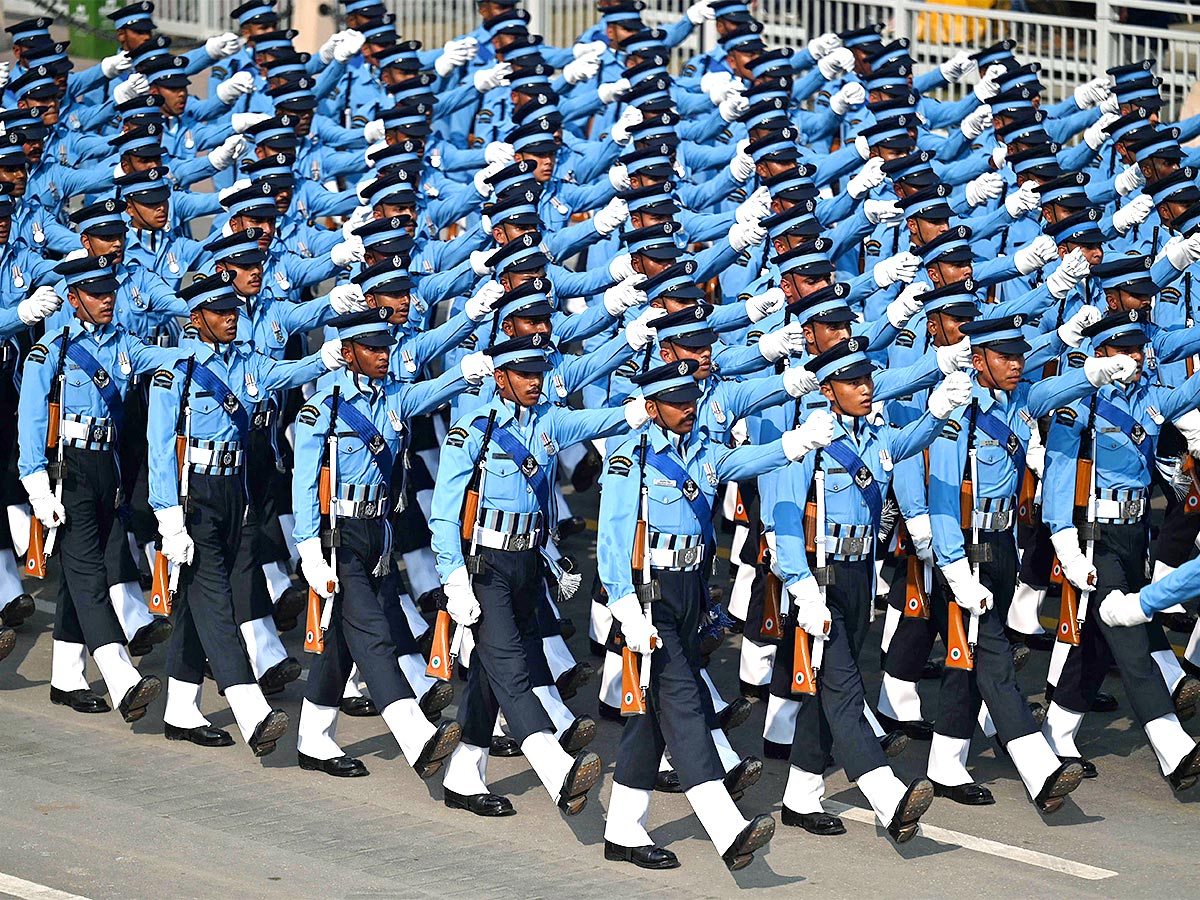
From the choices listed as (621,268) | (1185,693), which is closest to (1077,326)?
(1185,693)

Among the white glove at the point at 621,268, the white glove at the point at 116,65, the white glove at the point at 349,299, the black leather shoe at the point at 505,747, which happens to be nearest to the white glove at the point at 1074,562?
the black leather shoe at the point at 505,747

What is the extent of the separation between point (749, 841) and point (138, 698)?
316 cm

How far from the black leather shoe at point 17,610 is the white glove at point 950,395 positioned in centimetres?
517

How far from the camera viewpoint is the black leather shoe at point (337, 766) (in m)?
9.93

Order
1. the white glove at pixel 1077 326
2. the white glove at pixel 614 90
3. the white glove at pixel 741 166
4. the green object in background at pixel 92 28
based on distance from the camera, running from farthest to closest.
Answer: the green object in background at pixel 92 28
the white glove at pixel 614 90
the white glove at pixel 741 166
the white glove at pixel 1077 326

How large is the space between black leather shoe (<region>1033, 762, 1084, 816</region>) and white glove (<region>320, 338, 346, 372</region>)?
11.6ft

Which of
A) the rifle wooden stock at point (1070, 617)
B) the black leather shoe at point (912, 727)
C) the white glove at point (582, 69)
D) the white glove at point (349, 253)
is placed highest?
the white glove at point (582, 69)

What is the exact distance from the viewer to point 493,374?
31.4 ft

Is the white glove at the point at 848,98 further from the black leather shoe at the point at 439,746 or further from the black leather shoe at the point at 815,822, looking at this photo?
the black leather shoe at the point at 439,746

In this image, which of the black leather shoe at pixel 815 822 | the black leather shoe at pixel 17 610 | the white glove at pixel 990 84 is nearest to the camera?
the black leather shoe at pixel 815 822

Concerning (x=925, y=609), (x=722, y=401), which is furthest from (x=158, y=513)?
(x=925, y=609)

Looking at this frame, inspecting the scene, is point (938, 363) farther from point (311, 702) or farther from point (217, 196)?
point (217, 196)

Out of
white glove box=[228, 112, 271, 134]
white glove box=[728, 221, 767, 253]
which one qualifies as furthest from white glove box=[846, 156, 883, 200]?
white glove box=[228, 112, 271, 134]

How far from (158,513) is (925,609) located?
11.3ft
